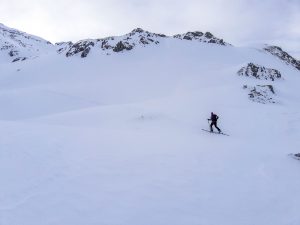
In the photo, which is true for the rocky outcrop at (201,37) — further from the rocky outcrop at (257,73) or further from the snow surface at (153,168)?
the snow surface at (153,168)

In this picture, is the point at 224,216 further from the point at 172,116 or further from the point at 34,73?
the point at 34,73

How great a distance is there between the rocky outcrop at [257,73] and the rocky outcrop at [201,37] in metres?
18.2

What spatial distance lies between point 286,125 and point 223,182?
15.0 metres

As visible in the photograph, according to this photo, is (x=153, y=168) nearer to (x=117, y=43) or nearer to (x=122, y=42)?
(x=117, y=43)

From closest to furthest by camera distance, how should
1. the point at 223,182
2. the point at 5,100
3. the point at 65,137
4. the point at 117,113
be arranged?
the point at 223,182
the point at 65,137
the point at 117,113
the point at 5,100

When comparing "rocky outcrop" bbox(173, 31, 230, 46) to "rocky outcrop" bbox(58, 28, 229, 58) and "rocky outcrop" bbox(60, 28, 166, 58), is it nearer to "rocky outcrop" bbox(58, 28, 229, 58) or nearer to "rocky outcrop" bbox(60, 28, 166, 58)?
"rocky outcrop" bbox(58, 28, 229, 58)

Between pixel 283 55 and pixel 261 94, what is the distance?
41112 mm

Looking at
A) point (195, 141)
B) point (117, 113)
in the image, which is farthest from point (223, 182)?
point (117, 113)

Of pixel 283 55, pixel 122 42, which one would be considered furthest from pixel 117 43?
pixel 283 55

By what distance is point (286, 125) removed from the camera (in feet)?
86.9

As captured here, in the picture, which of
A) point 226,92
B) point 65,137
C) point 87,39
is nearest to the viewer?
point 65,137

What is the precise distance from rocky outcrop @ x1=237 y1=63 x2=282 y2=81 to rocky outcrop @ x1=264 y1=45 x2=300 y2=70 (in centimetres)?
2028

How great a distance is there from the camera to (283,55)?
72.0 metres

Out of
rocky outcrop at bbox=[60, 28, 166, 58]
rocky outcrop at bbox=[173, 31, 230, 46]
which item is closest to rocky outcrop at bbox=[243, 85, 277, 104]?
rocky outcrop at bbox=[60, 28, 166, 58]
